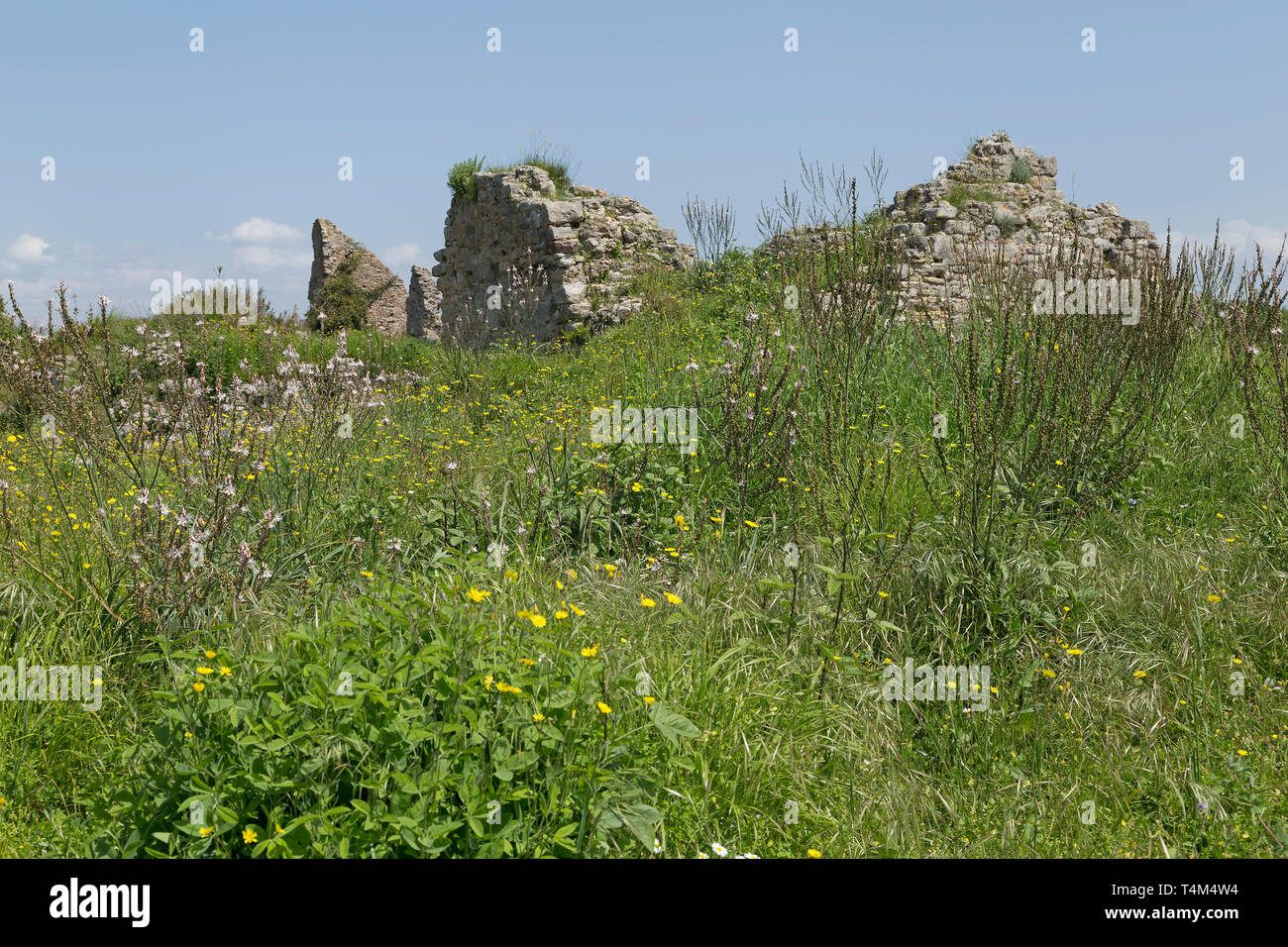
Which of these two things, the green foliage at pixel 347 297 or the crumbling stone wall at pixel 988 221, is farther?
the green foliage at pixel 347 297

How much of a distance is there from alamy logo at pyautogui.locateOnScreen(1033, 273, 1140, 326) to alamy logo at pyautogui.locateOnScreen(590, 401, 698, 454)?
2.48m

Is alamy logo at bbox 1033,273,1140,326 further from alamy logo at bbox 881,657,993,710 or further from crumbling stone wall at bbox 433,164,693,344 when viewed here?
crumbling stone wall at bbox 433,164,693,344

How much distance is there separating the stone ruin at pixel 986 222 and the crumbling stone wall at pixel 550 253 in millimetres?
3772

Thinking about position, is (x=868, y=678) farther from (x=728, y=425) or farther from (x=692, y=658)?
(x=728, y=425)

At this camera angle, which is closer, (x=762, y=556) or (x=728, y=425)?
(x=762, y=556)

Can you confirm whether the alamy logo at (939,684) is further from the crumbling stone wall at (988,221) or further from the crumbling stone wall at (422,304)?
the crumbling stone wall at (422,304)

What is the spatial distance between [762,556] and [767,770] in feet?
5.58

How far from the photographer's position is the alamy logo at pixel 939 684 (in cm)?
353

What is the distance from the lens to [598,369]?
32.0 ft

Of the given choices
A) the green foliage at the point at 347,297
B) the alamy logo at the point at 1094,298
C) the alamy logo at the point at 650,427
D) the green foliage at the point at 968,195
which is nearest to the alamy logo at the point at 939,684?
the alamy logo at the point at 650,427

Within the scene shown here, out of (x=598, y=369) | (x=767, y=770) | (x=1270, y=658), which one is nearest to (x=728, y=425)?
(x=767, y=770)
